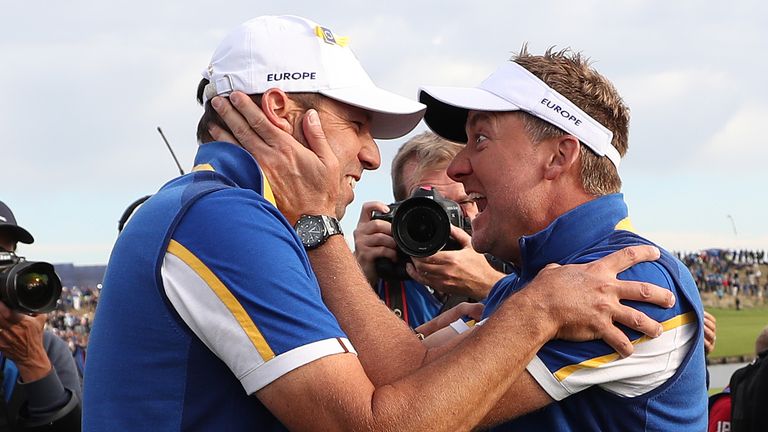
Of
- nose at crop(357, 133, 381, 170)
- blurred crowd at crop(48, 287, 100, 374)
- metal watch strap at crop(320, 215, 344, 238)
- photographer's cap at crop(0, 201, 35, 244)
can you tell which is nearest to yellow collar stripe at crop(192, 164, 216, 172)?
metal watch strap at crop(320, 215, 344, 238)

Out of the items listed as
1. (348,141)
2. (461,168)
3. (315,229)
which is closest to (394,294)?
(461,168)

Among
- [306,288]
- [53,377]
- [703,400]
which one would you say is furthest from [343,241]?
[53,377]

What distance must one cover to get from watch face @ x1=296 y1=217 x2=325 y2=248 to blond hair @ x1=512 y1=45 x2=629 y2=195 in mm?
863

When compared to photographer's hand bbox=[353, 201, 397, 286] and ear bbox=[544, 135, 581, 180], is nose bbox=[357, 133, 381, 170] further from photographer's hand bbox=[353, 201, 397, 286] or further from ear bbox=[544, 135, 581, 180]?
photographer's hand bbox=[353, 201, 397, 286]

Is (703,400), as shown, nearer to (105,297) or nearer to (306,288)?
(306,288)

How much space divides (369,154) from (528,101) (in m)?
0.57

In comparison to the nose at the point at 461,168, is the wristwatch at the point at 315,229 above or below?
below

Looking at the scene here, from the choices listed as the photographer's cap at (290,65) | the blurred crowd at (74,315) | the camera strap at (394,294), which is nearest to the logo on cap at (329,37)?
the photographer's cap at (290,65)

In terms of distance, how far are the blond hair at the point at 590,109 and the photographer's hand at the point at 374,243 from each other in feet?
4.56

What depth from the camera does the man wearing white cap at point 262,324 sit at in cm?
226

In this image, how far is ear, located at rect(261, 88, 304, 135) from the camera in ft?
9.45

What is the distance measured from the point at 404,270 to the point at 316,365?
7.73ft

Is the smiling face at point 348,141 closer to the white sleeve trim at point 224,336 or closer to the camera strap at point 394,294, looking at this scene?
the white sleeve trim at point 224,336

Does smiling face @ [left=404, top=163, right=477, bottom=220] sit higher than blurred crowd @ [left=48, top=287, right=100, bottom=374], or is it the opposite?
smiling face @ [left=404, top=163, right=477, bottom=220]
